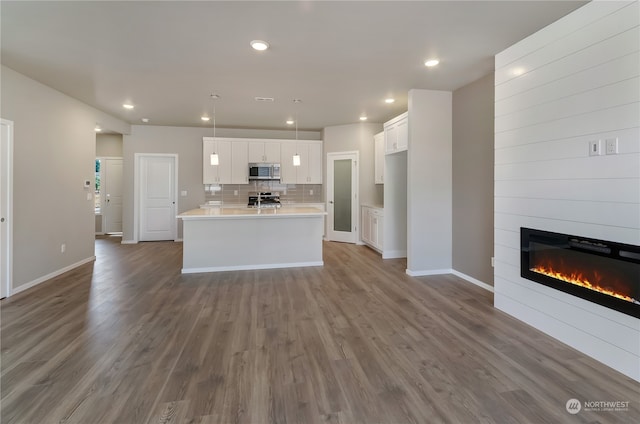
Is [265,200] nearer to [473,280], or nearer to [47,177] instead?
[47,177]

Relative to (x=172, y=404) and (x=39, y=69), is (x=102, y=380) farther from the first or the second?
(x=39, y=69)

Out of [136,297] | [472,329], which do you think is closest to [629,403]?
[472,329]

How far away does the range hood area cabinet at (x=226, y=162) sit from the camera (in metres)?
7.00

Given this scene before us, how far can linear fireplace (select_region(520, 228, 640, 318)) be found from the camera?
80.4 inches

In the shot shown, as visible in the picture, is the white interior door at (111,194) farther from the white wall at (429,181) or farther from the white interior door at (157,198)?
the white wall at (429,181)

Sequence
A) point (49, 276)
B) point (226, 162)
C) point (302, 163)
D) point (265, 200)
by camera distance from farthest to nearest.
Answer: point (302, 163)
point (265, 200)
point (226, 162)
point (49, 276)

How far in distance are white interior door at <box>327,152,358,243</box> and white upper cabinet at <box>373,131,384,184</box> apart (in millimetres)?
541

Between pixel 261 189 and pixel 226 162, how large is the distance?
105 centimetres

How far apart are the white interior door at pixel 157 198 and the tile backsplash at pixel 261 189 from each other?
34.4 inches

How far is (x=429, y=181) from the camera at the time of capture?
4.45 metres

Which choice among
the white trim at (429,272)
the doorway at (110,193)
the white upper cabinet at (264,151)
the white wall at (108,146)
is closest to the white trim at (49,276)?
the doorway at (110,193)

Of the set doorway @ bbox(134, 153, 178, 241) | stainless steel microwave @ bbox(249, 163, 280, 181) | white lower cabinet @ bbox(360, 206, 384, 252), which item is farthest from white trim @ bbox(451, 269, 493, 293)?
doorway @ bbox(134, 153, 178, 241)

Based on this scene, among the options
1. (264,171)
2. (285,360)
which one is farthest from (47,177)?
(285,360)

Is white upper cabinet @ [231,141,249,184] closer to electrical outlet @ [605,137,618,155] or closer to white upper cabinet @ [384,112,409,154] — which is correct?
white upper cabinet @ [384,112,409,154]
